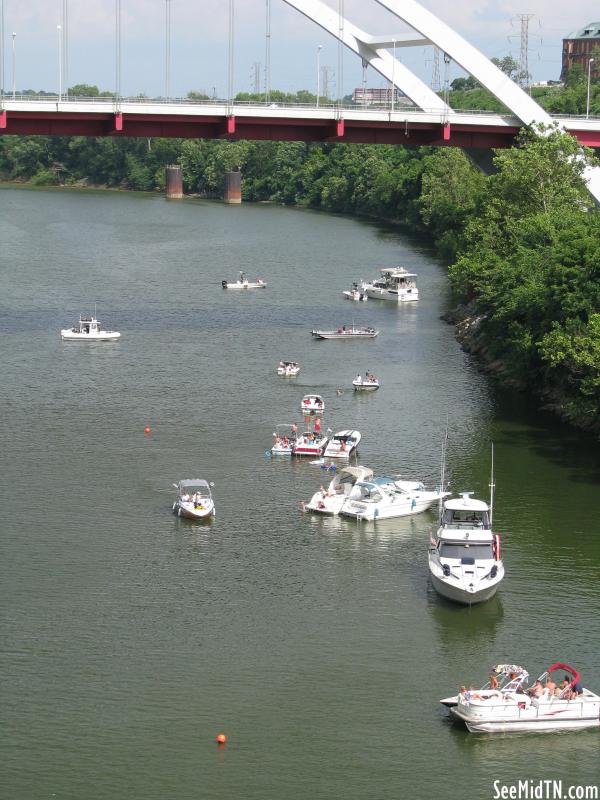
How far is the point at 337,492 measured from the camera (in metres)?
43.2

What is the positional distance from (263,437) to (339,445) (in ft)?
10.8

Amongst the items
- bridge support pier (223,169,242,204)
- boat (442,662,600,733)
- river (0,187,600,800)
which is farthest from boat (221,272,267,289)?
bridge support pier (223,169,242,204)

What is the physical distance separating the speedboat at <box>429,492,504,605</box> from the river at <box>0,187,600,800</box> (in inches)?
19.2

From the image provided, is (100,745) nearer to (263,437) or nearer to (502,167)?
(263,437)

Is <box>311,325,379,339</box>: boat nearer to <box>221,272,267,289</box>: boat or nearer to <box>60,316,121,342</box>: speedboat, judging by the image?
<box>60,316,121,342</box>: speedboat

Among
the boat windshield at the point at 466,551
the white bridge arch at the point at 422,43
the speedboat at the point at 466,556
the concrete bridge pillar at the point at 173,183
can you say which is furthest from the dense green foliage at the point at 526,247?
the concrete bridge pillar at the point at 173,183

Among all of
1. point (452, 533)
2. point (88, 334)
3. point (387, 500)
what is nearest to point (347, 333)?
point (88, 334)

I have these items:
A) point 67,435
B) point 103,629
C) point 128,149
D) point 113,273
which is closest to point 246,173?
point 128,149

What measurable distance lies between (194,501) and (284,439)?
796cm

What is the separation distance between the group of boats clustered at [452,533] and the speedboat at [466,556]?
0.03 meters

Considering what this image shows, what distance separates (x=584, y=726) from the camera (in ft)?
96.0

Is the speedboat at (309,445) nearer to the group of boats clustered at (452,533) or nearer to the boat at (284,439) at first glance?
the group of boats clustered at (452,533)

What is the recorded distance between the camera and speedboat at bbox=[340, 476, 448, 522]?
4178 cm

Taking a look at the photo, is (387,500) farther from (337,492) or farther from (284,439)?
(284,439)
